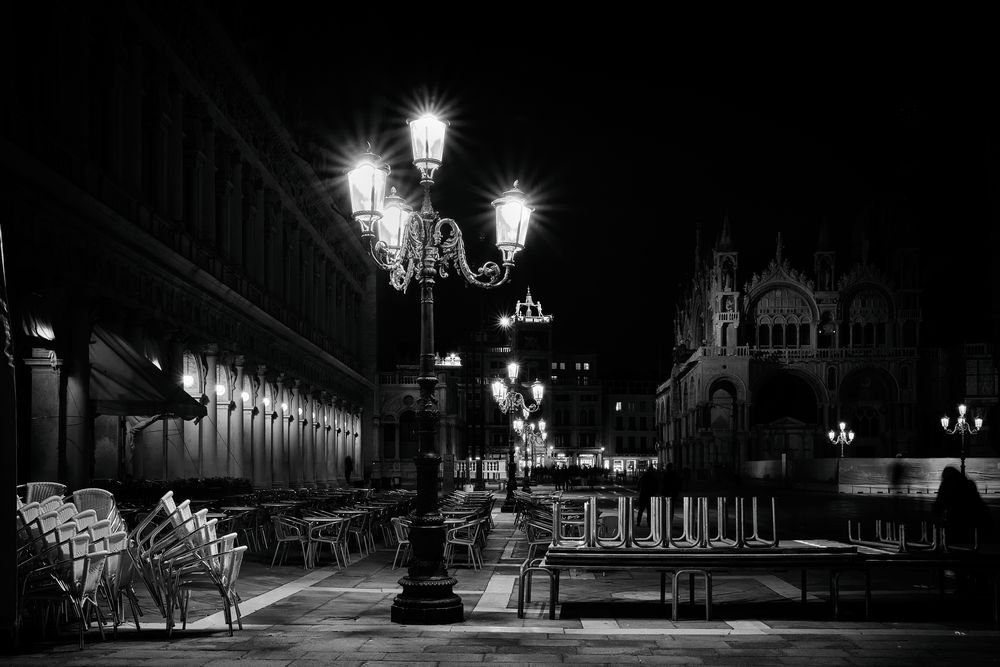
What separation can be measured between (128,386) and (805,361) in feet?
240

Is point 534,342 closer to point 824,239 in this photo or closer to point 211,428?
point 824,239

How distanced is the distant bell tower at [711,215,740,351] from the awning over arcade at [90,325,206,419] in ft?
230

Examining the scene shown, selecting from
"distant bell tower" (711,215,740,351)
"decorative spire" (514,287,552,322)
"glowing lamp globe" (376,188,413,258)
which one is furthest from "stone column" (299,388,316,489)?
"decorative spire" (514,287,552,322)

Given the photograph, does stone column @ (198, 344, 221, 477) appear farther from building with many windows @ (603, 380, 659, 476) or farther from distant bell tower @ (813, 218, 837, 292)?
building with many windows @ (603, 380, 659, 476)

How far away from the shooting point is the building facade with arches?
84188 millimetres

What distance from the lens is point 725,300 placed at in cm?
8700

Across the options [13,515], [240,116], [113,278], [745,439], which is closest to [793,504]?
[240,116]

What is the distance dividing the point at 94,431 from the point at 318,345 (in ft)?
77.4

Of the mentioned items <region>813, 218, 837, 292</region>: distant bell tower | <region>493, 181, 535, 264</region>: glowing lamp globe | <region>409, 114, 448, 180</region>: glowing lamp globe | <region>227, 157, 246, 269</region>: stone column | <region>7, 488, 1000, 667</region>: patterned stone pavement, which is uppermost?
<region>813, 218, 837, 292</region>: distant bell tower

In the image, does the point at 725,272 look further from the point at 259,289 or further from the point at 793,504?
the point at 259,289

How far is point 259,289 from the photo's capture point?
35.7 m

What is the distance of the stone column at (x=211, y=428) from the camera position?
29.2 m

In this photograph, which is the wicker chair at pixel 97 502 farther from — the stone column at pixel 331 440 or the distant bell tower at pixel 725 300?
the distant bell tower at pixel 725 300

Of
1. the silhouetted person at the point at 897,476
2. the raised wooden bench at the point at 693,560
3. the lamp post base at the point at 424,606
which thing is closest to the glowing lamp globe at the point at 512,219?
the raised wooden bench at the point at 693,560
